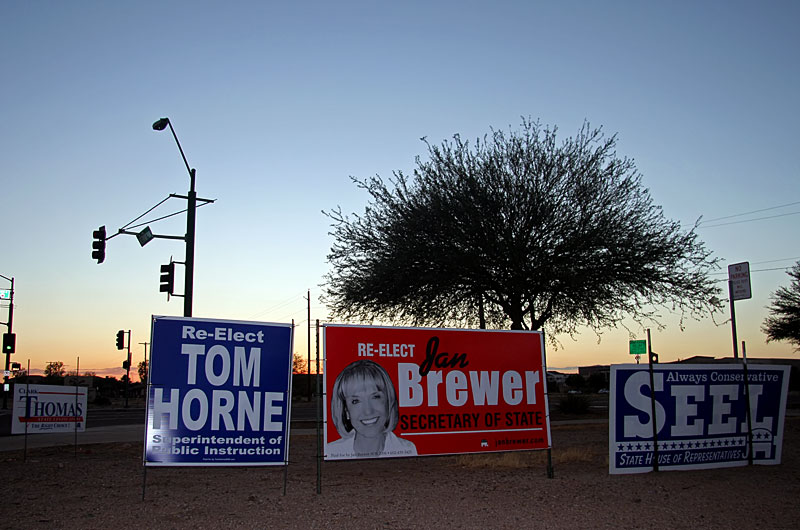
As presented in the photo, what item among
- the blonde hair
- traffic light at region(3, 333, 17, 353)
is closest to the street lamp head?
the blonde hair

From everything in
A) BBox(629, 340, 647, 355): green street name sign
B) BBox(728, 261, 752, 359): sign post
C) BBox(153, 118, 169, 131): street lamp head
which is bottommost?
BBox(629, 340, 647, 355): green street name sign

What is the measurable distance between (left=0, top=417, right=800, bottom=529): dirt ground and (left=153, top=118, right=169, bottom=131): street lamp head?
8.04m

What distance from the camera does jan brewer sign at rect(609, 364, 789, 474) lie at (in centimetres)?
1084

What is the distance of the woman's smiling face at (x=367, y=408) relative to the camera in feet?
32.2

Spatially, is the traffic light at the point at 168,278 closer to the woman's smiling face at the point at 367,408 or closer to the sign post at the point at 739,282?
the woman's smiling face at the point at 367,408

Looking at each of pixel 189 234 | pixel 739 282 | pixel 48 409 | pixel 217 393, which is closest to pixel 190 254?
pixel 189 234

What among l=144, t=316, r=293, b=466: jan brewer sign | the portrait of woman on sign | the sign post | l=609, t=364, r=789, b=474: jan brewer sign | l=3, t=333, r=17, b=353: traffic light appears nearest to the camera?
l=144, t=316, r=293, b=466: jan brewer sign

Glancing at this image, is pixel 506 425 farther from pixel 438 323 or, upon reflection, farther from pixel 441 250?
pixel 438 323

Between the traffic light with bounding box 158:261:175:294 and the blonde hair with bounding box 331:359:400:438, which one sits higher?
the traffic light with bounding box 158:261:175:294

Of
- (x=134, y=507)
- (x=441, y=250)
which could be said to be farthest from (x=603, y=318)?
(x=134, y=507)

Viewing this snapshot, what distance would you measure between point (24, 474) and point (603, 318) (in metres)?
14.9

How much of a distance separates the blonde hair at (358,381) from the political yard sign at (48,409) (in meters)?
8.85

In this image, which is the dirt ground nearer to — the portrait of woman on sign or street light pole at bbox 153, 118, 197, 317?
the portrait of woman on sign

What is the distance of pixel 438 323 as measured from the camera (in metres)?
20.8
